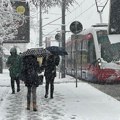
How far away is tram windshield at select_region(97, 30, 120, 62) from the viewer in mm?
26984

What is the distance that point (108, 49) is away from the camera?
2728 cm

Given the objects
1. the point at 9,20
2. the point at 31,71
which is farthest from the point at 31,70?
the point at 9,20

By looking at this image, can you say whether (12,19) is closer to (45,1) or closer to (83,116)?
(45,1)

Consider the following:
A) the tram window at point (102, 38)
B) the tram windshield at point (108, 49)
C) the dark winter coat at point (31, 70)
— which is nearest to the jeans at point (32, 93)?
the dark winter coat at point (31, 70)

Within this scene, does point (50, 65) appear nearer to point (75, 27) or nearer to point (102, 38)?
point (75, 27)

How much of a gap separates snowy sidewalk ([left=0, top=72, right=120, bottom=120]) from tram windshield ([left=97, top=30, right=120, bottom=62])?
251 inches

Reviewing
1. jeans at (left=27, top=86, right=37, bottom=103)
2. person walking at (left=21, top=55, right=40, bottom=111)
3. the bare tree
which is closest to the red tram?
the bare tree

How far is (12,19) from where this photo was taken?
21312 millimetres

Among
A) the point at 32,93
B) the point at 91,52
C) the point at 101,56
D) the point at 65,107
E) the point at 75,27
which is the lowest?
the point at 65,107

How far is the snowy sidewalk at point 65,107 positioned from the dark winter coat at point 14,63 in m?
0.82

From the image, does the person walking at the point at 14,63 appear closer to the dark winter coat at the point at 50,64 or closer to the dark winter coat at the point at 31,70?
the dark winter coat at the point at 50,64

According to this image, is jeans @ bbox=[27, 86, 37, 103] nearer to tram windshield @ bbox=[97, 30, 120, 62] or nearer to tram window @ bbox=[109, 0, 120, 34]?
tram window @ bbox=[109, 0, 120, 34]

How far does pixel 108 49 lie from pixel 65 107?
11756mm

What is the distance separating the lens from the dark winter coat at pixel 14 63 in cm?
1978
